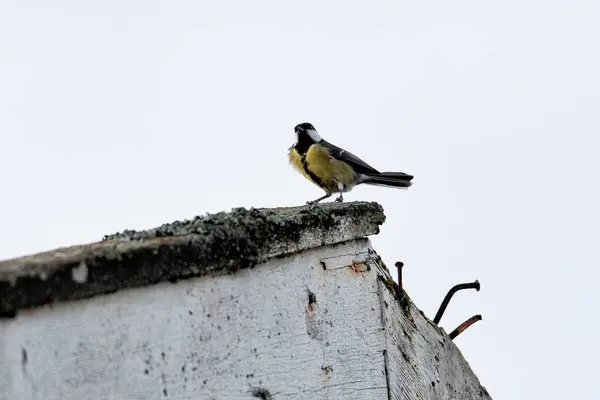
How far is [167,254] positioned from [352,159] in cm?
389

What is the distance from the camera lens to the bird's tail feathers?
6053mm

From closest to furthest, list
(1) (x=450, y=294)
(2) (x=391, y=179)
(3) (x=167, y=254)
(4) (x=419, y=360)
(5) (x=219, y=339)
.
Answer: (3) (x=167, y=254)
(5) (x=219, y=339)
(4) (x=419, y=360)
(1) (x=450, y=294)
(2) (x=391, y=179)

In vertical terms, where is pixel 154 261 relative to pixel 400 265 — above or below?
below

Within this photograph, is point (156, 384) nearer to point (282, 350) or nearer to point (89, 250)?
point (89, 250)

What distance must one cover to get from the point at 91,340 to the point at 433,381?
1.52 m

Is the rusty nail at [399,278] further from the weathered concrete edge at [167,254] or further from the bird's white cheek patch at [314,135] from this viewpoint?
the bird's white cheek patch at [314,135]

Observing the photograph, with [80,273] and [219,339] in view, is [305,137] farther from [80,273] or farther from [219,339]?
[80,273]

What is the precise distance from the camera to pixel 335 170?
5965 mm

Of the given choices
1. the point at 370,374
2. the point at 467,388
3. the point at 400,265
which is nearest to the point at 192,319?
the point at 370,374

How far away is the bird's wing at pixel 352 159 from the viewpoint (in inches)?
237

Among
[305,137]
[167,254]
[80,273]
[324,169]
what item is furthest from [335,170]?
[80,273]

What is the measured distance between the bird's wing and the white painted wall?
2749mm

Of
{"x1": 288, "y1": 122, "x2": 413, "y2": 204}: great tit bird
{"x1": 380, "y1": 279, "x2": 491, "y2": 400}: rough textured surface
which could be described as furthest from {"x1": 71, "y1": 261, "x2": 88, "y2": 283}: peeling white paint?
{"x1": 288, "y1": 122, "x2": 413, "y2": 204}: great tit bird

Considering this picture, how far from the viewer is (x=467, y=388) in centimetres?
354
